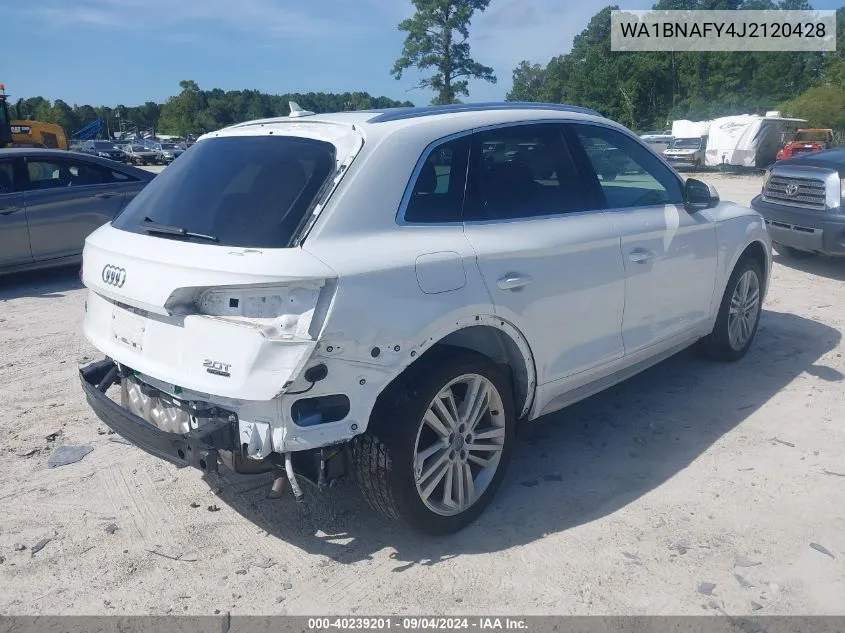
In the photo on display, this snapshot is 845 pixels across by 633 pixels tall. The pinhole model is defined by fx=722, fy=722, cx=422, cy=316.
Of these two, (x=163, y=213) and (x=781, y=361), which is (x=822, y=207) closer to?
(x=781, y=361)

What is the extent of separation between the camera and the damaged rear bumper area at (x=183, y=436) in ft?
9.20

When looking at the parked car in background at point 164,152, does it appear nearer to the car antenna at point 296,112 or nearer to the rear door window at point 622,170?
the car antenna at point 296,112

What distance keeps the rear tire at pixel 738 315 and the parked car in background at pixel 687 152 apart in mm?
27238

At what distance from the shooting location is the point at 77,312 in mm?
7199

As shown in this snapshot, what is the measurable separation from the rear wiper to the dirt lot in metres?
1.38

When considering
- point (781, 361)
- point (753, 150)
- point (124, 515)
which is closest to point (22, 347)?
point (124, 515)

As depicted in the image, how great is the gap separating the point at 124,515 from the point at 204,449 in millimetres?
1022

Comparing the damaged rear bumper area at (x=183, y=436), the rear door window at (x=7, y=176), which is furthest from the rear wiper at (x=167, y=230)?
the rear door window at (x=7, y=176)

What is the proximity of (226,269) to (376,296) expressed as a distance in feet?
1.89

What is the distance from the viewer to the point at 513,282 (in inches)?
131

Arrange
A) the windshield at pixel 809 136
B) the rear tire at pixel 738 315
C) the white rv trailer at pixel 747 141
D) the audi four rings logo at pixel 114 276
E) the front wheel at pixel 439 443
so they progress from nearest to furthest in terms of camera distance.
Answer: the front wheel at pixel 439 443 → the audi four rings logo at pixel 114 276 → the rear tire at pixel 738 315 → the white rv trailer at pixel 747 141 → the windshield at pixel 809 136

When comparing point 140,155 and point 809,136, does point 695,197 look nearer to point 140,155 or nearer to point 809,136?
point 809,136

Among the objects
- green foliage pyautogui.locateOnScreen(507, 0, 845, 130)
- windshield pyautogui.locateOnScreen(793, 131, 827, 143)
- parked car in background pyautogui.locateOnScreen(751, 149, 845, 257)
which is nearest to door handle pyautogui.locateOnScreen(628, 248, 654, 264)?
parked car in background pyautogui.locateOnScreen(751, 149, 845, 257)

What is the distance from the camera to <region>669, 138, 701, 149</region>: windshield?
31641mm
